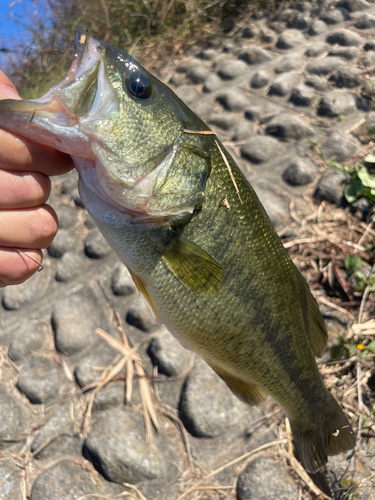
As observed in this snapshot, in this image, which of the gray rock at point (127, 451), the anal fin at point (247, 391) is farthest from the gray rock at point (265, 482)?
the anal fin at point (247, 391)

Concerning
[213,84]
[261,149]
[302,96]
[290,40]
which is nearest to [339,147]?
[261,149]

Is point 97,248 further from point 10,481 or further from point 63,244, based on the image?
point 10,481

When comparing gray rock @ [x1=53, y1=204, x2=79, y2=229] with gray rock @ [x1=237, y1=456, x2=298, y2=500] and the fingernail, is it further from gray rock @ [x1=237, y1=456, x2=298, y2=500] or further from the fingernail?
gray rock @ [x1=237, y1=456, x2=298, y2=500]

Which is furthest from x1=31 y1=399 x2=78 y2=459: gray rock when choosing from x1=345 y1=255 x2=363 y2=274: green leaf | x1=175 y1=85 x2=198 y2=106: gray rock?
x1=175 y1=85 x2=198 y2=106: gray rock

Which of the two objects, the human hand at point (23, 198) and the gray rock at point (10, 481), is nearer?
the human hand at point (23, 198)

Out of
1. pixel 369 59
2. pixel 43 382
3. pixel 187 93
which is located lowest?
pixel 43 382

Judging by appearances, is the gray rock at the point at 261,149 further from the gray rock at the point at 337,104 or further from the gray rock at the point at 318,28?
the gray rock at the point at 318,28

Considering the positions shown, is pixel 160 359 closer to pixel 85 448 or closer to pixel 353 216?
pixel 85 448
